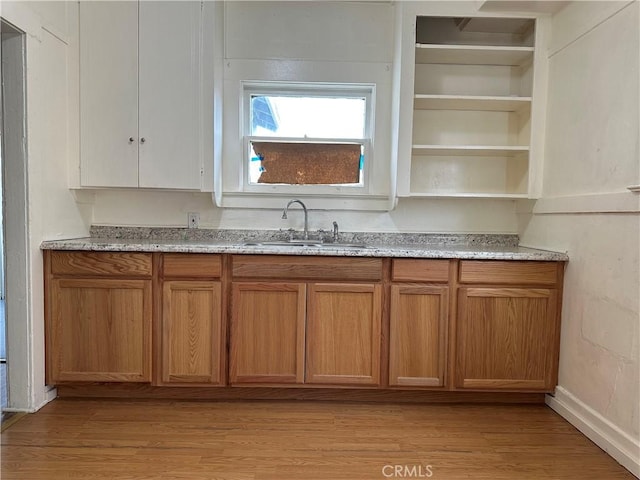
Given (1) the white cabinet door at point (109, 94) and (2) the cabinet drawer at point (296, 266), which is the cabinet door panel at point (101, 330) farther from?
(1) the white cabinet door at point (109, 94)

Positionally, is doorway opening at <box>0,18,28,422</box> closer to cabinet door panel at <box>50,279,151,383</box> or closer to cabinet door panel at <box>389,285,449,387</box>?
cabinet door panel at <box>50,279,151,383</box>

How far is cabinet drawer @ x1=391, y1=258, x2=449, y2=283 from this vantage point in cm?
229

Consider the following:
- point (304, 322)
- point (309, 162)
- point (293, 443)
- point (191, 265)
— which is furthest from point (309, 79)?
point (293, 443)

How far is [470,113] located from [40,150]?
8.42ft

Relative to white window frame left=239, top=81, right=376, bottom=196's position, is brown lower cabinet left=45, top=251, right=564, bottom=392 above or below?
below

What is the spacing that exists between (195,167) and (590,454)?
8.20ft

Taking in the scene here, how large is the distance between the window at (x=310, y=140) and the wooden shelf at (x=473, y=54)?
0.47 metres

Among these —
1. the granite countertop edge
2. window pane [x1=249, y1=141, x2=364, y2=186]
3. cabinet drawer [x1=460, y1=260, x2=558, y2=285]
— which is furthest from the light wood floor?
window pane [x1=249, y1=141, x2=364, y2=186]

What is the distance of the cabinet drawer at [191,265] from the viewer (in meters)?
2.27

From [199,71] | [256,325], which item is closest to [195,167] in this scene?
[199,71]

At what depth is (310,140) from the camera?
2.82 meters

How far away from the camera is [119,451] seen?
1852 millimetres

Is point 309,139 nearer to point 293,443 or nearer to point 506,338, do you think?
point 506,338

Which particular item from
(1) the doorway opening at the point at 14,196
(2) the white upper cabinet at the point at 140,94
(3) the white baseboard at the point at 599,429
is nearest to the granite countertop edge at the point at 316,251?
(1) the doorway opening at the point at 14,196
